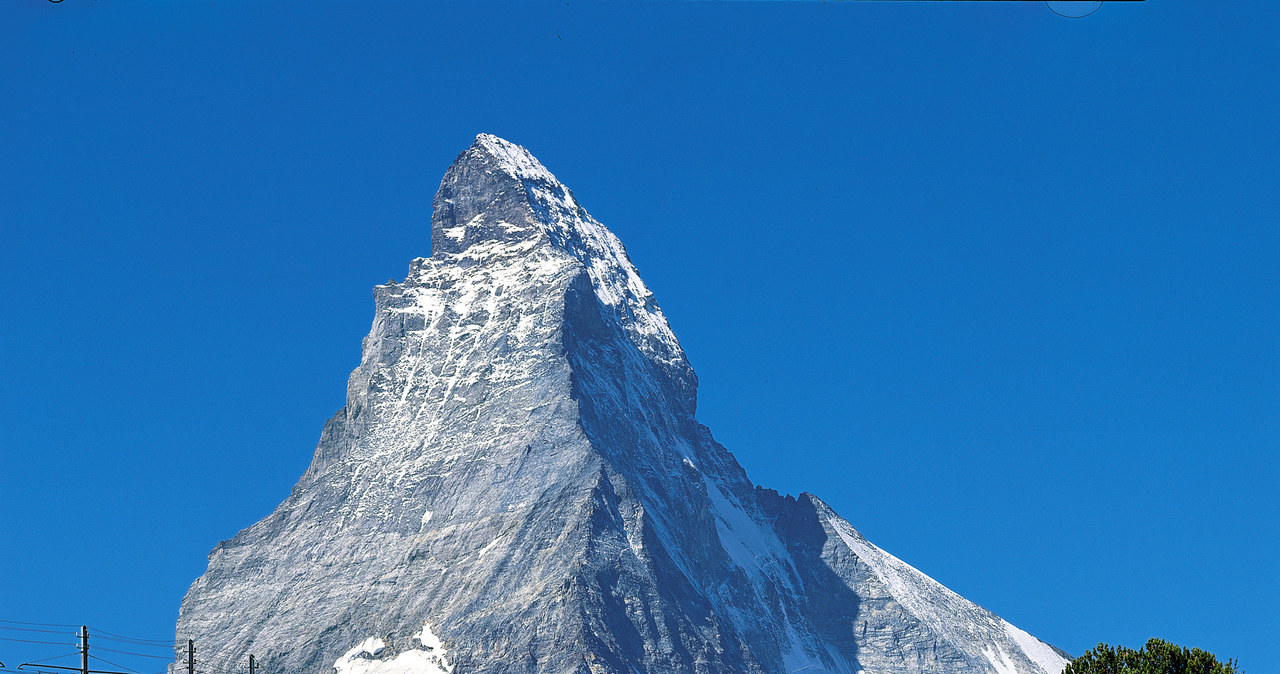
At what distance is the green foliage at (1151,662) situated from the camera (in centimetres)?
9969

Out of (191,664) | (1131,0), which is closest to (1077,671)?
(191,664)

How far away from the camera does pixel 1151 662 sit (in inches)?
4018

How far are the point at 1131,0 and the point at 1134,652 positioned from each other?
215ft

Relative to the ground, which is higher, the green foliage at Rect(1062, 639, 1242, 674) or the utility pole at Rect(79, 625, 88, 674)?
the utility pole at Rect(79, 625, 88, 674)

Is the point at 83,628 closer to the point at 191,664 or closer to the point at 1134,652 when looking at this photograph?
the point at 191,664

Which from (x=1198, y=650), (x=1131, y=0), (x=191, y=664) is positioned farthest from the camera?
(x=191, y=664)

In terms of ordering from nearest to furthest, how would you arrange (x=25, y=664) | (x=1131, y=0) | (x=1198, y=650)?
(x=1131, y=0)
(x=25, y=664)
(x=1198, y=650)

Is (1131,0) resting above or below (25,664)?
below

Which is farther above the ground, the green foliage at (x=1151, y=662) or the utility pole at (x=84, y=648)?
the utility pole at (x=84, y=648)

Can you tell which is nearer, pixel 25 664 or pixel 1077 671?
pixel 25 664

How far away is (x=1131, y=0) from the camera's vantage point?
4641 centimetres

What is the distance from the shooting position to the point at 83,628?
10025cm

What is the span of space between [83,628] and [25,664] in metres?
7.68

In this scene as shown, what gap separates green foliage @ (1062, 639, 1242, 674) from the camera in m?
99.7
